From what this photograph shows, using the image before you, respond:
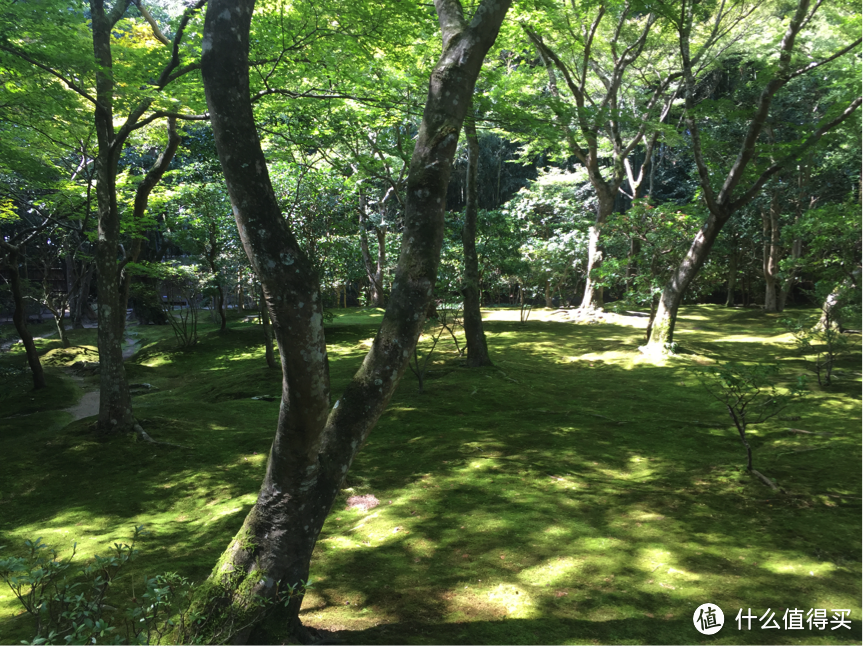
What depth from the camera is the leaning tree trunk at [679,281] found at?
9.82 meters

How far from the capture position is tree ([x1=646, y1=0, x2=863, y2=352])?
26.8 ft

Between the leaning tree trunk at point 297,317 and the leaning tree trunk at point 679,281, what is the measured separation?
8.51m

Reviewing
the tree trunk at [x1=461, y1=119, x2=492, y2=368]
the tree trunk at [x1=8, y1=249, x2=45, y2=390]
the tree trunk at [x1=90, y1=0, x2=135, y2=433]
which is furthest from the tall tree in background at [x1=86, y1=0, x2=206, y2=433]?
the tree trunk at [x1=461, y1=119, x2=492, y2=368]

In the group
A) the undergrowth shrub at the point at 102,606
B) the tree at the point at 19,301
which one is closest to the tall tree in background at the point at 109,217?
the undergrowth shrub at the point at 102,606

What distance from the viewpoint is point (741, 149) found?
925 centimetres

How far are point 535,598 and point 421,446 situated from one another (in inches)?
133

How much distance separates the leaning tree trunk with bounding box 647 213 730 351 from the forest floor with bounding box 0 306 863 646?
4.14 ft

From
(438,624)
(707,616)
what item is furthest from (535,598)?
(707,616)

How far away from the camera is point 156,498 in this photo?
501 centimetres

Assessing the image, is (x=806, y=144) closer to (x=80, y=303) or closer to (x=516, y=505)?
(x=516, y=505)

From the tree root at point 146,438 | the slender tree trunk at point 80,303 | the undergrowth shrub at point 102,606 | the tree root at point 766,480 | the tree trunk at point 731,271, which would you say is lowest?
the tree root at point 146,438

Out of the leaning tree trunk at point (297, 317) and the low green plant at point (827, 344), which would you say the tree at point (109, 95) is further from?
the low green plant at point (827, 344)

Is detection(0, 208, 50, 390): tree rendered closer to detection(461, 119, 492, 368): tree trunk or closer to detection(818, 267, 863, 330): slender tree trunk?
detection(461, 119, 492, 368): tree trunk

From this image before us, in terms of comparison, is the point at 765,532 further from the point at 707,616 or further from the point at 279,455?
the point at 279,455
